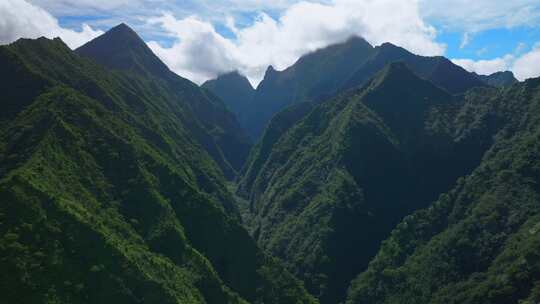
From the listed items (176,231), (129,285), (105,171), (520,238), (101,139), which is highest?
(520,238)

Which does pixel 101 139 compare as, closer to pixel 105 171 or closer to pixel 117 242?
pixel 105 171

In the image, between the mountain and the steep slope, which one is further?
the steep slope

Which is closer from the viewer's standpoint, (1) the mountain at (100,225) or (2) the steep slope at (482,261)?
(1) the mountain at (100,225)

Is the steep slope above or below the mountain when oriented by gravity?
above

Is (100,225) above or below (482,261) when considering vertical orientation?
below

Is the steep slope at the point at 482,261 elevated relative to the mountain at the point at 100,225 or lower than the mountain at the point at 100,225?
elevated

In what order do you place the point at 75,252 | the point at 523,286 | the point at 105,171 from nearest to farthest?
the point at 75,252
the point at 523,286
the point at 105,171

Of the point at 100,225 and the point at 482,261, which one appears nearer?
the point at 100,225

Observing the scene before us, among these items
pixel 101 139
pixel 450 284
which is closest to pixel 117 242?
pixel 101 139
